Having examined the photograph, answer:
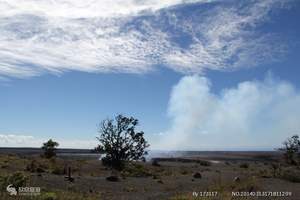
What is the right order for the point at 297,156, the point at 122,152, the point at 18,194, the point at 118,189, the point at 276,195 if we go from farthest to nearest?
the point at 297,156
the point at 122,152
the point at 118,189
the point at 276,195
the point at 18,194

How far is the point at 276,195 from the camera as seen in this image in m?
26.4

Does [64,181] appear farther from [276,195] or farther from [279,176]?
[279,176]

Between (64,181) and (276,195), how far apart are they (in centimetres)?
1499

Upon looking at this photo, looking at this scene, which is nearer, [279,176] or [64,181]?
[64,181]

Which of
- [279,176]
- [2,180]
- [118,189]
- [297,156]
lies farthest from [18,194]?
[297,156]
